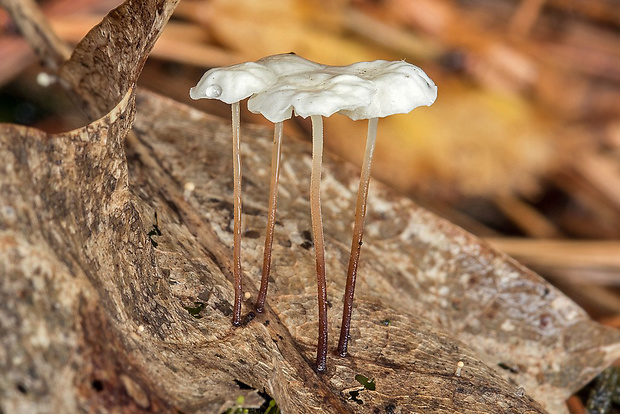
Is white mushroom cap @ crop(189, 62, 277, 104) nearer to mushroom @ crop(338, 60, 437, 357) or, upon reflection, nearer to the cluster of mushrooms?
the cluster of mushrooms

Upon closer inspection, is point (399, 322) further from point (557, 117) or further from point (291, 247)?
point (557, 117)

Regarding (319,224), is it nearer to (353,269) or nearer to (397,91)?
(353,269)

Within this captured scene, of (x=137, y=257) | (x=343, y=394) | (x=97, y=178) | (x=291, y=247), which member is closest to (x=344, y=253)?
(x=291, y=247)

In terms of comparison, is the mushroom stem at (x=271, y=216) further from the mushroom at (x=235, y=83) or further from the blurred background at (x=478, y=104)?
the blurred background at (x=478, y=104)

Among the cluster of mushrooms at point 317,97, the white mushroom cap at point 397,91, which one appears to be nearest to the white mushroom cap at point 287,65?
the cluster of mushrooms at point 317,97

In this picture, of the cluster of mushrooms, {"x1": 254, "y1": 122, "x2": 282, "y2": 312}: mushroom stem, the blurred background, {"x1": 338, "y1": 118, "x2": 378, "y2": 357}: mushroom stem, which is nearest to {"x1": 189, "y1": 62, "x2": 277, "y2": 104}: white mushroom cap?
the cluster of mushrooms

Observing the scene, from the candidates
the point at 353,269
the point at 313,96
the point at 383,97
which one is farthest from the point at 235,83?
the point at 353,269

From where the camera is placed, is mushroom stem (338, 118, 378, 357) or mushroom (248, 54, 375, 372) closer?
mushroom (248, 54, 375, 372)

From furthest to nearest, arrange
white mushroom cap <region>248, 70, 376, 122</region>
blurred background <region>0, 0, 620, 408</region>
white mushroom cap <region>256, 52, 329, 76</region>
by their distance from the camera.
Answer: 1. blurred background <region>0, 0, 620, 408</region>
2. white mushroom cap <region>256, 52, 329, 76</region>
3. white mushroom cap <region>248, 70, 376, 122</region>
